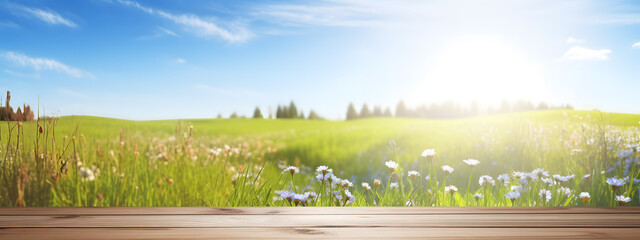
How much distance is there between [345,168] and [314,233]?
388 cm

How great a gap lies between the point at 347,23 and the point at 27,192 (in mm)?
2813

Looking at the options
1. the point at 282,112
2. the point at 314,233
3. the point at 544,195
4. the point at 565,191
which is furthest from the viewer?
the point at 282,112

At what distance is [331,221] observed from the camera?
2006 mm

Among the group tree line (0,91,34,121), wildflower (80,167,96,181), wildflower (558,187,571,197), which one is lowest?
wildflower (558,187,571,197)

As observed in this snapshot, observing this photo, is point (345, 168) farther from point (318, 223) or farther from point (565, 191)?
point (318, 223)

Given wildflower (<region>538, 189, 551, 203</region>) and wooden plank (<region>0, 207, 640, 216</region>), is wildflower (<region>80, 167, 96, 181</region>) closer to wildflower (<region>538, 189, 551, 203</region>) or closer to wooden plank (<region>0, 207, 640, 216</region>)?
wooden plank (<region>0, 207, 640, 216</region>)

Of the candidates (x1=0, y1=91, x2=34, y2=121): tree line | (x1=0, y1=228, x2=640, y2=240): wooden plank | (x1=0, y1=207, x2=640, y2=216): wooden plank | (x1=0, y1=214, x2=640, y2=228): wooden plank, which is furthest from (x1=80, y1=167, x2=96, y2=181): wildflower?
(x1=0, y1=228, x2=640, y2=240): wooden plank

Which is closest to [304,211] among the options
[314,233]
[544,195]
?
[314,233]

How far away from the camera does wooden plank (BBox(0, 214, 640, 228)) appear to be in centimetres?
195

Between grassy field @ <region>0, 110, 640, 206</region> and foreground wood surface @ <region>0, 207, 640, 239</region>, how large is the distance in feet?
1.35

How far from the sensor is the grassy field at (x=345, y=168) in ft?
9.47

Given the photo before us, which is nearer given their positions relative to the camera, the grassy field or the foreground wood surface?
the foreground wood surface

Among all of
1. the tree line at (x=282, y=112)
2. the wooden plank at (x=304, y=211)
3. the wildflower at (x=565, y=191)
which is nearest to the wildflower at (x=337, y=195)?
the wooden plank at (x=304, y=211)

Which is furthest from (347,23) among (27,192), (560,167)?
(27,192)
